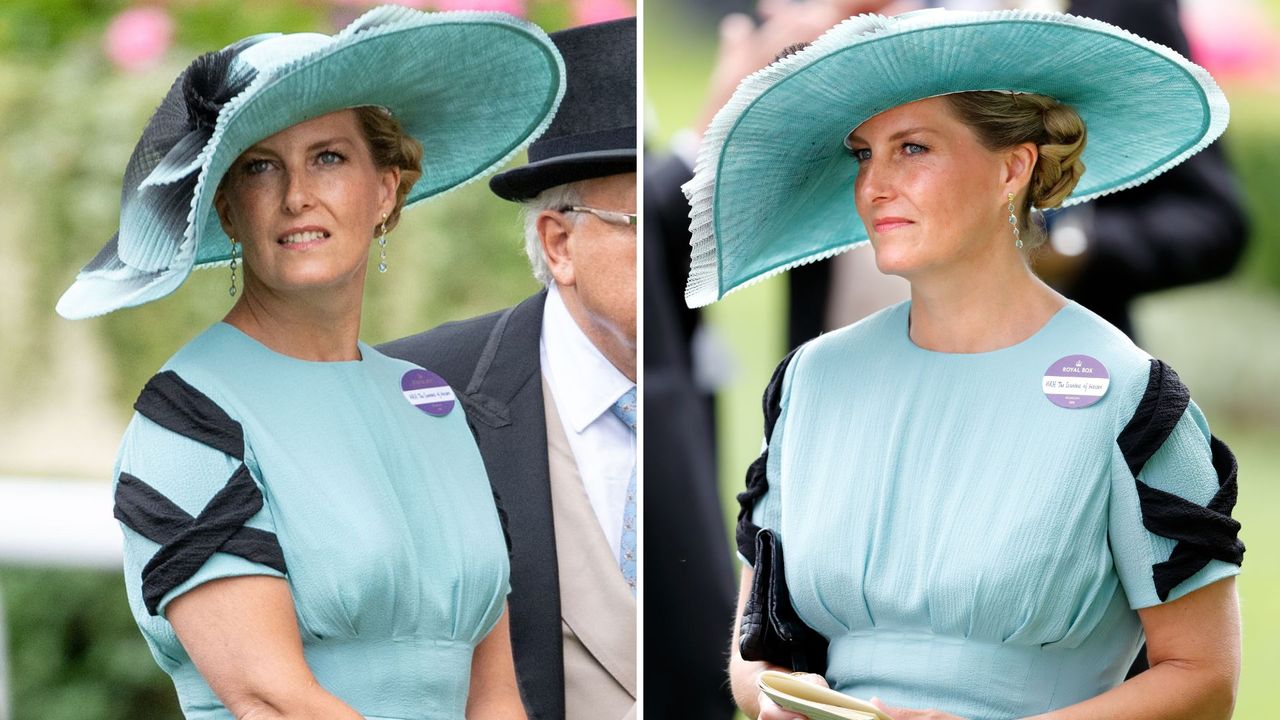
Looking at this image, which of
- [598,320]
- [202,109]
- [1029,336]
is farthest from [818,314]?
[202,109]

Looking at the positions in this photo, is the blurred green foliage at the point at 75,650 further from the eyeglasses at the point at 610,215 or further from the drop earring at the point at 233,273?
the eyeglasses at the point at 610,215

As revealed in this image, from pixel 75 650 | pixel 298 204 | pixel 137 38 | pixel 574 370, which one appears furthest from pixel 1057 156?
pixel 75 650

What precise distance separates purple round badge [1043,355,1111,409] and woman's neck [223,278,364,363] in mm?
1271

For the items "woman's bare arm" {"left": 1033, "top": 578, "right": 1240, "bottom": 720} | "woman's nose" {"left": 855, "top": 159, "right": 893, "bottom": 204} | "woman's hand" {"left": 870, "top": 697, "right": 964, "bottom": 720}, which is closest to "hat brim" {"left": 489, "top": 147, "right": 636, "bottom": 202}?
"woman's nose" {"left": 855, "top": 159, "right": 893, "bottom": 204}

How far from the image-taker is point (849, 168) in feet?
9.73

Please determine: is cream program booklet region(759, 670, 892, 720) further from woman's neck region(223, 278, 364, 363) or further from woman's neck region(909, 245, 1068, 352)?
woman's neck region(223, 278, 364, 363)

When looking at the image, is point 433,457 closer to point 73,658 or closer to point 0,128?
point 73,658

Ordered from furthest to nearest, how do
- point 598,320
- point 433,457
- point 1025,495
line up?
1. point 598,320
2. point 433,457
3. point 1025,495

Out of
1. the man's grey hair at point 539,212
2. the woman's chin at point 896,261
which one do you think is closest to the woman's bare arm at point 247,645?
the man's grey hair at point 539,212

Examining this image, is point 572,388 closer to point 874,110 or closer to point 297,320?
point 297,320

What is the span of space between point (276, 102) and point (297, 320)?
0.41 m

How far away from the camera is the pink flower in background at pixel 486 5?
3.31m

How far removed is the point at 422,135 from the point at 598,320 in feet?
1.84

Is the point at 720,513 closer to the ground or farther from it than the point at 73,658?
farther from it
